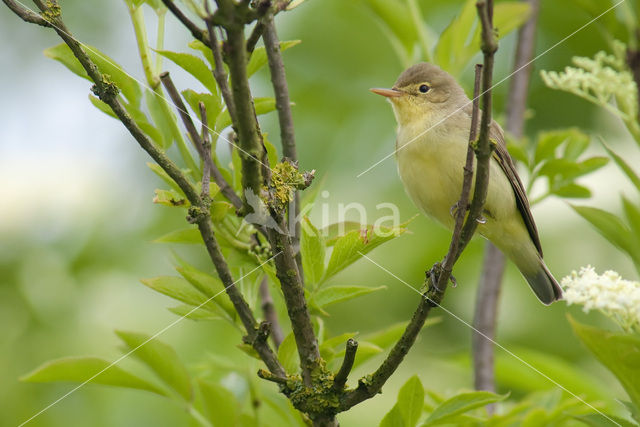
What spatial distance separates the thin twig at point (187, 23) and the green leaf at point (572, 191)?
64.6 inches

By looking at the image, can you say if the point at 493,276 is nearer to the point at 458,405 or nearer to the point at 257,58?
the point at 458,405

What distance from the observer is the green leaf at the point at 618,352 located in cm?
Result: 169

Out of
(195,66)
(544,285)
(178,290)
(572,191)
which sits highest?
(572,191)

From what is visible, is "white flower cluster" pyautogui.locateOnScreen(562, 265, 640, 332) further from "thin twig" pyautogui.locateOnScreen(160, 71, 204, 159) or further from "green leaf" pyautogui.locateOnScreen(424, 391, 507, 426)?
"thin twig" pyautogui.locateOnScreen(160, 71, 204, 159)

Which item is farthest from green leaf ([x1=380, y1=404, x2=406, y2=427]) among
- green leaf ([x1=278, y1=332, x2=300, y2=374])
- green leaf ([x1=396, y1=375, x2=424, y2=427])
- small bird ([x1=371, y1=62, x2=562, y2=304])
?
small bird ([x1=371, y1=62, x2=562, y2=304])

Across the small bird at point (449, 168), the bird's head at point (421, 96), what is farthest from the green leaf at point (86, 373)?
the bird's head at point (421, 96)

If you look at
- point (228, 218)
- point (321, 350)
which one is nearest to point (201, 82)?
point (228, 218)

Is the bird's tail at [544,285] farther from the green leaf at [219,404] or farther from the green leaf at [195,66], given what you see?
the green leaf at [195,66]

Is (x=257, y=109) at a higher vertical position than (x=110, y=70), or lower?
higher

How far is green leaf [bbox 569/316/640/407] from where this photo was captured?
169 cm

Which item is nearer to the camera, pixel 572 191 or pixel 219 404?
pixel 219 404

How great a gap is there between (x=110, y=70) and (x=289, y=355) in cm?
80

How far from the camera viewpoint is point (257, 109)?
1.98 metres

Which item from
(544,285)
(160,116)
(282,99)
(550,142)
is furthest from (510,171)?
(160,116)
